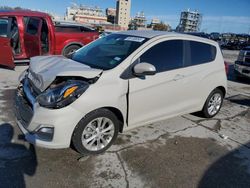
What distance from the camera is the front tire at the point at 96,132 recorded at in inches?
120

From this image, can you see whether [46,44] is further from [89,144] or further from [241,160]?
[241,160]

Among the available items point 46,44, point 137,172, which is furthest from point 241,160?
point 46,44

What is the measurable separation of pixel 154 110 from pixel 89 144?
→ 115cm

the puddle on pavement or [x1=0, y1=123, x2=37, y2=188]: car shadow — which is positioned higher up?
[x1=0, y1=123, x2=37, y2=188]: car shadow

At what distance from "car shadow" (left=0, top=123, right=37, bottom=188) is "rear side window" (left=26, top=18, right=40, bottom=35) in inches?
199

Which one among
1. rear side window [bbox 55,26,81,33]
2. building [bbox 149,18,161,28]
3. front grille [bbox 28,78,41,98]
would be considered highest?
building [bbox 149,18,161,28]

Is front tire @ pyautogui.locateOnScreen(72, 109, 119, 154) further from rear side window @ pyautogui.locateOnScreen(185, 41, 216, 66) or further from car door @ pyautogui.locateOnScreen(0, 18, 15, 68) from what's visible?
car door @ pyautogui.locateOnScreen(0, 18, 15, 68)

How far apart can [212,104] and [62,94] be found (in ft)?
10.9

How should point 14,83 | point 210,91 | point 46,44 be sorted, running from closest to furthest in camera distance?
point 210,91 < point 14,83 < point 46,44

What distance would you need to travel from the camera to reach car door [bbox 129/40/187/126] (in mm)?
3430

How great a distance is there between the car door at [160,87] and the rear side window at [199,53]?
218mm

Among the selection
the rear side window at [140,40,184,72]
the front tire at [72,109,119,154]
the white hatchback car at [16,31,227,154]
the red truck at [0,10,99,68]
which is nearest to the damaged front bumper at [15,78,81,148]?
Answer: the white hatchback car at [16,31,227,154]

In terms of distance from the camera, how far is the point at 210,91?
4645 mm

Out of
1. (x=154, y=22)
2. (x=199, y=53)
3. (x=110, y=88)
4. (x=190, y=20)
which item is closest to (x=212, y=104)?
(x=199, y=53)
